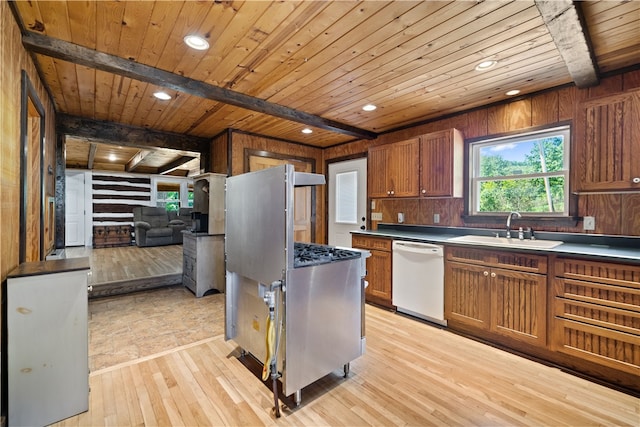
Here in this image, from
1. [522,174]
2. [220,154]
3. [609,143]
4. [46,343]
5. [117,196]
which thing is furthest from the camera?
[117,196]

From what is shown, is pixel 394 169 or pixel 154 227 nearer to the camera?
pixel 394 169

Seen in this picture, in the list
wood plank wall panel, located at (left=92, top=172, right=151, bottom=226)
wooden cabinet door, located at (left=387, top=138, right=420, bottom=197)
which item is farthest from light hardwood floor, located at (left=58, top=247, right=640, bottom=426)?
wood plank wall panel, located at (left=92, top=172, right=151, bottom=226)

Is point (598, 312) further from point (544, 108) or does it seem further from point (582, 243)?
point (544, 108)

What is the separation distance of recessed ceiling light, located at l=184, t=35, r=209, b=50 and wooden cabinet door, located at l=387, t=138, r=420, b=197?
251 centimetres

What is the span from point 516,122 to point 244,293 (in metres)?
3.18

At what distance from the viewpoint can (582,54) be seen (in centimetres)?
202

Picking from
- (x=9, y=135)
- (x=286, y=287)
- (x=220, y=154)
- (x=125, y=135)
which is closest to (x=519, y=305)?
(x=286, y=287)

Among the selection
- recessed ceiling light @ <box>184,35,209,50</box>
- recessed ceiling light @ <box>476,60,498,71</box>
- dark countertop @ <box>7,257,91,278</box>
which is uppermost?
recessed ceiling light @ <box>476,60,498,71</box>

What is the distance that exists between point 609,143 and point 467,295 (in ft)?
5.46

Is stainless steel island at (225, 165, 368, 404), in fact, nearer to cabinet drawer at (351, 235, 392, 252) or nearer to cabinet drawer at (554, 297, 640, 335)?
cabinet drawer at (351, 235, 392, 252)

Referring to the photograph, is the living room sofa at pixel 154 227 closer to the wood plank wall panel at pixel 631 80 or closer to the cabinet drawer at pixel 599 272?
the cabinet drawer at pixel 599 272

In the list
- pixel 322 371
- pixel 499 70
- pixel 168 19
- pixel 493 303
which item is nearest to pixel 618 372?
pixel 493 303

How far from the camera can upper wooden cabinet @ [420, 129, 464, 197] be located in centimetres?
322

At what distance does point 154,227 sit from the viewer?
27.1 feet
